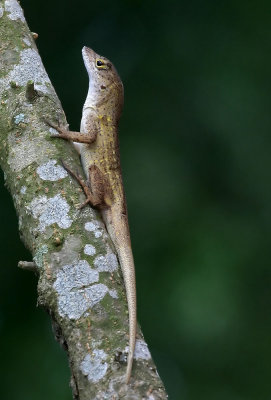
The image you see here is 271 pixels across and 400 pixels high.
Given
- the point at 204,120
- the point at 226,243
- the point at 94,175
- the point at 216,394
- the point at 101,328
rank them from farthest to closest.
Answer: the point at 204,120, the point at 226,243, the point at 216,394, the point at 94,175, the point at 101,328

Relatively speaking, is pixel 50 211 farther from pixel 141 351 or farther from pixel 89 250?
pixel 141 351

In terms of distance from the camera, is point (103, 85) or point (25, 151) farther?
point (103, 85)

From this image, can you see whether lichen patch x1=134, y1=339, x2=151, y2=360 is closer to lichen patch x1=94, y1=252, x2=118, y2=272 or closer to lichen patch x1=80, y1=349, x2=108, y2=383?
lichen patch x1=80, y1=349, x2=108, y2=383

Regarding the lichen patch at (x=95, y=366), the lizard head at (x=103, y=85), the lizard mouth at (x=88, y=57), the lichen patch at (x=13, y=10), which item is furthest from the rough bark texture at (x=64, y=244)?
the lizard mouth at (x=88, y=57)

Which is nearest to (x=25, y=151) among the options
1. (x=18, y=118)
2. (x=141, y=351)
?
(x=18, y=118)

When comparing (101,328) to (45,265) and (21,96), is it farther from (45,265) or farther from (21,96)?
(21,96)

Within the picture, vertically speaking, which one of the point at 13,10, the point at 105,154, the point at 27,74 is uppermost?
the point at 13,10

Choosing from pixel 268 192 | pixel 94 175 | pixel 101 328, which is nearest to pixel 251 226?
pixel 268 192
